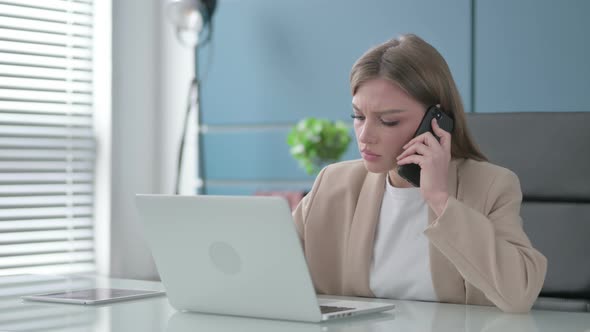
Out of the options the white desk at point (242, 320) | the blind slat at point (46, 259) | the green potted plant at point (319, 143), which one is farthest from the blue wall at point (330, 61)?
the white desk at point (242, 320)

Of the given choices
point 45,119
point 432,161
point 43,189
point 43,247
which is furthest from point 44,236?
point 432,161

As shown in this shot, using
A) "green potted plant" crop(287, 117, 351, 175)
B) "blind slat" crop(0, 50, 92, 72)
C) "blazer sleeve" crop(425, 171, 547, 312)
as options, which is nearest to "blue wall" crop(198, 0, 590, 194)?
"green potted plant" crop(287, 117, 351, 175)

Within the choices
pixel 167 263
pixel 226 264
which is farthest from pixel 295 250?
pixel 167 263

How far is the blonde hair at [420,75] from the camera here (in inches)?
70.6

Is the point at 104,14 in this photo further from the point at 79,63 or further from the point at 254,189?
the point at 254,189

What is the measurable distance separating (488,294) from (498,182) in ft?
0.90

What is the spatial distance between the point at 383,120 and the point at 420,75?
0.12 m

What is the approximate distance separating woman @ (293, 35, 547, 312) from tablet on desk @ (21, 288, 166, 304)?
43 centimetres

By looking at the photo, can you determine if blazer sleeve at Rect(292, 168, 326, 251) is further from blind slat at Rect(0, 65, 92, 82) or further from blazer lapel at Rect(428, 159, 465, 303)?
blind slat at Rect(0, 65, 92, 82)

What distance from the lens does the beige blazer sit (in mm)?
1570

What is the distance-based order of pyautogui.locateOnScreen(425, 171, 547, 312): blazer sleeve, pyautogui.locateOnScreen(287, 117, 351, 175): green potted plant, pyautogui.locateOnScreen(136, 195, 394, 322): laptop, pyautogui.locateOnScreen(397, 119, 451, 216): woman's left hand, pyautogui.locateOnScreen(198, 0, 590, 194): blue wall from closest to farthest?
pyautogui.locateOnScreen(136, 195, 394, 322): laptop, pyautogui.locateOnScreen(425, 171, 547, 312): blazer sleeve, pyautogui.locateOnScreen(397, 119, 451, 216): woman's left hand, pyautogui.locateOnScreen(198, 0, 590, 194): blue wall, pyautogui.locateOnScreen(287, 117, 351, 175): green potted plant

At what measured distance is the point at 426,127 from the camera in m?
1.79

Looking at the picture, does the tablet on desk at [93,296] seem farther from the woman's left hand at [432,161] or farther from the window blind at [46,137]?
the window blind at [46,137]

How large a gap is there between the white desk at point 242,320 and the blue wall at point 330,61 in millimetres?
2034
